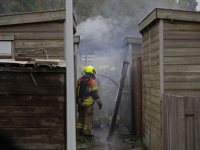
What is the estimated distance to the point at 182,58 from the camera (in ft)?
20.0

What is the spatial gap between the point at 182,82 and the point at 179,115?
5.45 ft

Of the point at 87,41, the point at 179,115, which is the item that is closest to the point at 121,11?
the point at 87,41

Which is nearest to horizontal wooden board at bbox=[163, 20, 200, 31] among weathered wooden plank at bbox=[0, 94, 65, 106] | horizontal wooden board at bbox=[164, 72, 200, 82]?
horizontal wooden board at bbox=[164, 72, 200, 82]

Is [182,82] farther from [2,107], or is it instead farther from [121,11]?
[121,11]

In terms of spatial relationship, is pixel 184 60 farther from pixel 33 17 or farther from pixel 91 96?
pixel 91 96

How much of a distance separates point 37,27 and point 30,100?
130 inches

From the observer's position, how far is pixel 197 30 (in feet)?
20.1

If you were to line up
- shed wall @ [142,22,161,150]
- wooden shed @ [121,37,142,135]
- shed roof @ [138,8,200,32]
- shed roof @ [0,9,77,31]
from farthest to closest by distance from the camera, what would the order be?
wooden shed @ [121,37,142,135] < shed roof @ [0,9,77,31] < shed wall @ [142,22,161,150] < shed roof @ [138,8,200,32]

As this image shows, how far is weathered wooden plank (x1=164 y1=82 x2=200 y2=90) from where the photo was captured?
605 cm

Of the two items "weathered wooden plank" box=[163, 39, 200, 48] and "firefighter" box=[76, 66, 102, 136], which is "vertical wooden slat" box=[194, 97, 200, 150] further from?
"firefighter" box=[76, 66, 102, 136]

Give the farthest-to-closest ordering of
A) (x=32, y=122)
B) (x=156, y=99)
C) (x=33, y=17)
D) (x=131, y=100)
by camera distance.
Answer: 1. (x=131, y=100)
2. (x=33, y=17)
3. (x=156, y=99)
4. (x=32, y=122)

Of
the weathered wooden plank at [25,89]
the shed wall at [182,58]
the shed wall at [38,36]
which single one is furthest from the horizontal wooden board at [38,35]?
the weathered wooden plank at [25,89]

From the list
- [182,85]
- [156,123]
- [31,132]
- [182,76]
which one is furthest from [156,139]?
[31,132]

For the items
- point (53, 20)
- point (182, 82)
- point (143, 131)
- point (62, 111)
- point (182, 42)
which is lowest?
point (143, 131)
